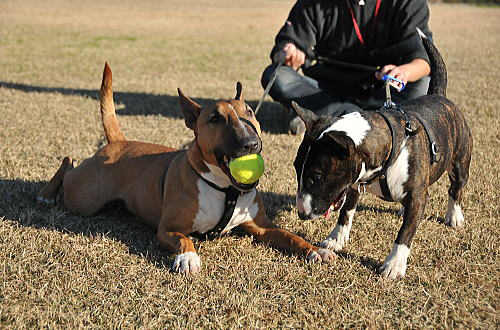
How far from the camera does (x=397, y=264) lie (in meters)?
3.09

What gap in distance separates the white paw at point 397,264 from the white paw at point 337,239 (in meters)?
0.42

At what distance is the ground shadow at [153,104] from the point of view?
6.85m

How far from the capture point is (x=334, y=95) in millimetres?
6535

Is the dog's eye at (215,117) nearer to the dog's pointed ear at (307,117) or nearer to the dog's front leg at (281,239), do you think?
the dog's pointed ear at (307,117)

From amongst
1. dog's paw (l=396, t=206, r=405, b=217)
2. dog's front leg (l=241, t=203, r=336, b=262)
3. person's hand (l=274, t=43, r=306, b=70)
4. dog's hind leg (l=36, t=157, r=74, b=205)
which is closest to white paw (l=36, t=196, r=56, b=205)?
dog's hind leg (l=36, t=157, r=74, b=205)

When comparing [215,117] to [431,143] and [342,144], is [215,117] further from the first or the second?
[431,143]

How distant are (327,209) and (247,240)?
33.4 inches

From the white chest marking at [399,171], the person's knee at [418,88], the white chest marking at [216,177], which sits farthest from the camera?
the person's knee at [418,88]

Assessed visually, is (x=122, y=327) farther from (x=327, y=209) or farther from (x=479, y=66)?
(x=479, y=66)

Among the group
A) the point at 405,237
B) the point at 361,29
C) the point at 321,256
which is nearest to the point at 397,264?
the point at 405,237

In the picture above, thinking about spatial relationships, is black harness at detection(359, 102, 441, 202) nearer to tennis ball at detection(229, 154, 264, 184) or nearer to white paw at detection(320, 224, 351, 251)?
white paw at detection(320, 224, 351, 251)

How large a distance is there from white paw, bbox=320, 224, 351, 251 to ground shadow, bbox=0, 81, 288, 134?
2974 millimetres

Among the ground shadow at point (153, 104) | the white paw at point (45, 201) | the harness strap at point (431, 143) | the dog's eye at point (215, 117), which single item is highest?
the dog's eye at point (215, 117)

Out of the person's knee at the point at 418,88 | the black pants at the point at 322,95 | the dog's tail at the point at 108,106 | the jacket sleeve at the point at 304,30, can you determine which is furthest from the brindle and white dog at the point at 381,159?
the jacket sleeve at the point at 304,30
